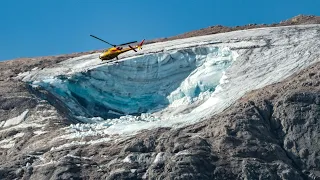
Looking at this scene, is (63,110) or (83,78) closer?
(63,110)

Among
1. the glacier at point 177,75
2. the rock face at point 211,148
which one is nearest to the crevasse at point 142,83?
the glacier at point 177,75

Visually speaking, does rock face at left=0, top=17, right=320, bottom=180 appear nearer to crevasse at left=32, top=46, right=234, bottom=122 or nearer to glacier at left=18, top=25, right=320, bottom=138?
glacier at left=18, top=25, right=320, bottom=138

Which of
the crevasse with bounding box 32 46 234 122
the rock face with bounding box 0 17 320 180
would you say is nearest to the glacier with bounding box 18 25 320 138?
the crevasse with bounding box 32 46 234 122

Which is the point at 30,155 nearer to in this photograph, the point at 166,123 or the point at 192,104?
the point at 166,123

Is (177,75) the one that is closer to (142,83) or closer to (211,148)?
(142,83)

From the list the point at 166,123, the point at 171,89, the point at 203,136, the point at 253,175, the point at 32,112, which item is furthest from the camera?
the point at 171,89

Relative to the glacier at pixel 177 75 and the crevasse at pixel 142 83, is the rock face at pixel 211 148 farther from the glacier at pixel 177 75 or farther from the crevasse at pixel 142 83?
the crevasse at pixel 142 83

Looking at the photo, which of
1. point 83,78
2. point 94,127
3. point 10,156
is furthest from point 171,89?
point 10,156
